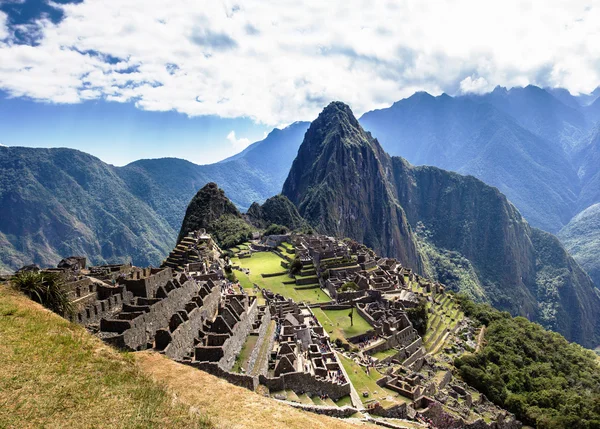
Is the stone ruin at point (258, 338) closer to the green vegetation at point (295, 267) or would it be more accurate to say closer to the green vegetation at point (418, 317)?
the green vegetation at point (418, 317)

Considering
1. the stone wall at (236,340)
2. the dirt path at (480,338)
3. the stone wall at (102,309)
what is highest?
the stone wall at (102,309)

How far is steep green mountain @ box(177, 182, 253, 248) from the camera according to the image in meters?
108

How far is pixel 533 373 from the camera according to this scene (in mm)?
54625

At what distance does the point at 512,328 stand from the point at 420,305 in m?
24.7

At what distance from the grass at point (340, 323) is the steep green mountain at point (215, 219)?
5461cm

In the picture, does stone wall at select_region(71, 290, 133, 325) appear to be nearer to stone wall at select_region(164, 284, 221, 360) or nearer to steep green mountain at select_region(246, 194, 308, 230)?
stone wall at select_region(164, 284, 221, 360)

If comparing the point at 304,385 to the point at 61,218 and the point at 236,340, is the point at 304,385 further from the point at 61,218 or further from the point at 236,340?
the point at 61,218

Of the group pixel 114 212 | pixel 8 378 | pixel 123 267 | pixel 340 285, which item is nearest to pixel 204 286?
pixel 123 267

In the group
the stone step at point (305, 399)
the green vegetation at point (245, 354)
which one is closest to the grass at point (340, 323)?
the green vegetation at point (245, 354)

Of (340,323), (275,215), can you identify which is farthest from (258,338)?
(275,215)

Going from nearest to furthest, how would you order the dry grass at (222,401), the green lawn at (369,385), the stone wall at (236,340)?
the dry grass at (222,401) → the stone wall at (236,340) → the green lawn at (369,385)

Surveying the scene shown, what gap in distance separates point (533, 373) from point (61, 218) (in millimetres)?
168643

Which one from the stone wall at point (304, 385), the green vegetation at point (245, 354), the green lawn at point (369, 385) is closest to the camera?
the stone wall at point (304, 385)

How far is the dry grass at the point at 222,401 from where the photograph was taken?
15078 mm
